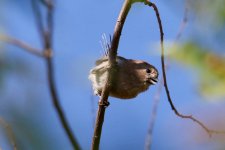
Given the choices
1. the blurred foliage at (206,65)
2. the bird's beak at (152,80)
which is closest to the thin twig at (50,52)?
the blurred foliage at (206,65)

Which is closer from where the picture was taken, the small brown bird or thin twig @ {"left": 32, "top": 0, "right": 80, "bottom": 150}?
thin twig @ {"left": 32, "top": 0, "right": 80, "bottom": 150}

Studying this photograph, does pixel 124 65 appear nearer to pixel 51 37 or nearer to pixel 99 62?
pixel 99 62

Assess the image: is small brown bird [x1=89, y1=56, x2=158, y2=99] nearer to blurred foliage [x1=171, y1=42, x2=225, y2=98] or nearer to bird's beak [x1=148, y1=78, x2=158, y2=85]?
bird's beak [x1=148, y1=78, x2=158, y2=85]

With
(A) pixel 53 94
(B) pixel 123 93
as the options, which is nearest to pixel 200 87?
(A) pixel 53 94

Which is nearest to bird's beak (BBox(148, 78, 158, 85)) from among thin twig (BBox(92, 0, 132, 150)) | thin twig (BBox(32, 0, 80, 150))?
thin twig (BBox(92, 0, 132, 150))

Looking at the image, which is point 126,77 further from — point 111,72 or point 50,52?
point 50,52

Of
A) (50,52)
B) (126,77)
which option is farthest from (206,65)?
(126,77)
